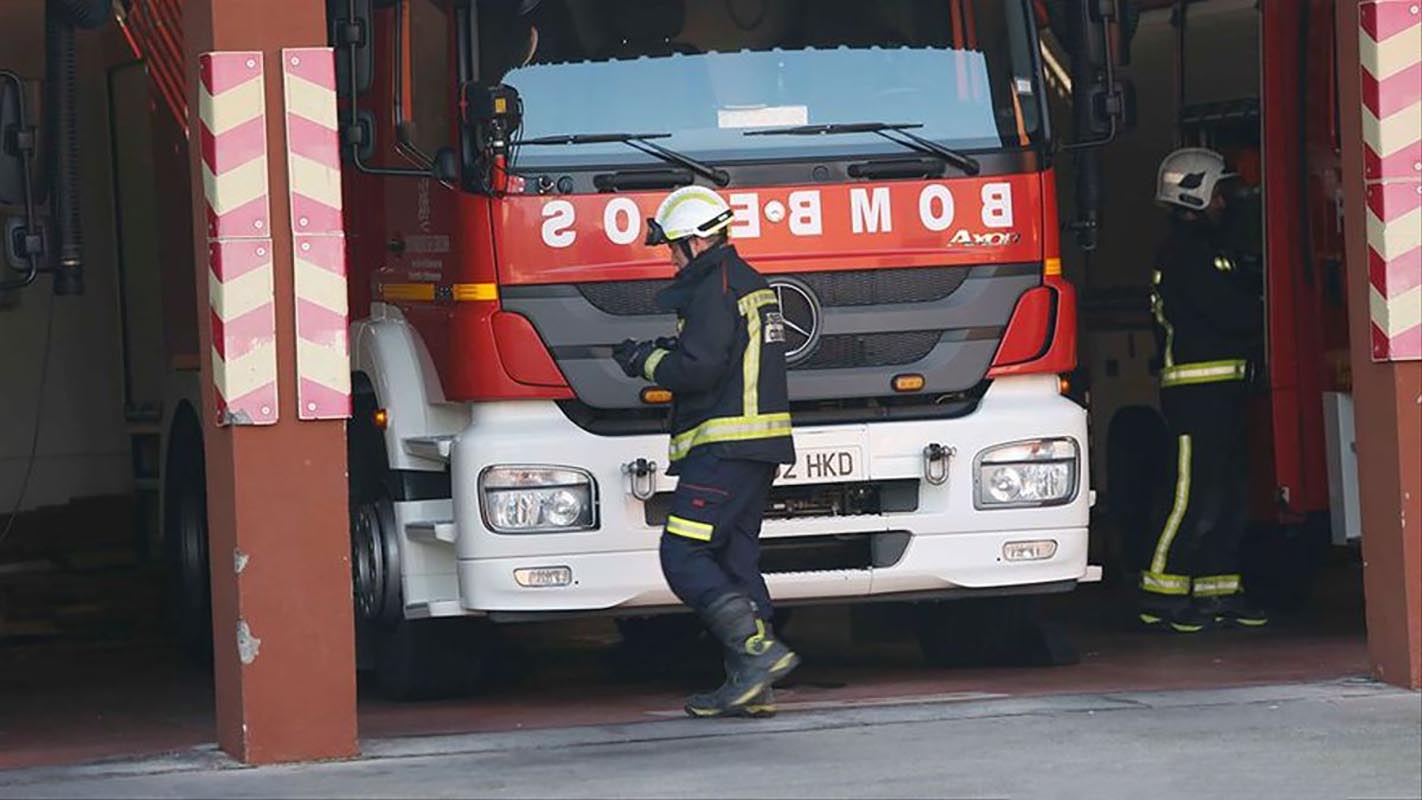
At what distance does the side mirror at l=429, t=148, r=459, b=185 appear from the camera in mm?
9945

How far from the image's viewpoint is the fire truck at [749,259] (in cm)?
982

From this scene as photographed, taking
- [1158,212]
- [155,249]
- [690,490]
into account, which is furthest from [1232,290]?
[155,249]

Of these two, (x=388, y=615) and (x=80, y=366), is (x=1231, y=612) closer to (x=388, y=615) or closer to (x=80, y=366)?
(x=388, y=615)

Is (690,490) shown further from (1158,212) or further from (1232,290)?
(1158,212)

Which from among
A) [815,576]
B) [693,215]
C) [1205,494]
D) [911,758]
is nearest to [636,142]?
[693,215]

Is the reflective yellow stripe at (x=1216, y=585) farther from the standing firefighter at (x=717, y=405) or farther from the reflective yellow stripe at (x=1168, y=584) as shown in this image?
the standing firefighter at (x=717, y=405)

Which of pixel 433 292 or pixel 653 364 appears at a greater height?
pixel 433 292

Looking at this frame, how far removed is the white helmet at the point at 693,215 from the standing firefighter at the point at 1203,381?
3547 millimetres

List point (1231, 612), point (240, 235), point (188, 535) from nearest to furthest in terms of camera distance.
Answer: point (240, 235), point (1231, 612), point (188, 535)

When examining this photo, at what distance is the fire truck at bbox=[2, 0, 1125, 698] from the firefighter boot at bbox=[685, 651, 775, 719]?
0.43 meters

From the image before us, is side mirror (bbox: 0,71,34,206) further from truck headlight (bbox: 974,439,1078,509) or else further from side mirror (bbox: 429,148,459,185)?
truck headlight (bbox: 974,439,1078,509)

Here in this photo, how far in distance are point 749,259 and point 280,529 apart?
2.08 m

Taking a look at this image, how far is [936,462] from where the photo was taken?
Result: 9.99 meters

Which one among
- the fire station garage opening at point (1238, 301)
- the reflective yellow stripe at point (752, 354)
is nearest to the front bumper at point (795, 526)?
the reflective yellow stripe at point (752, 354)
